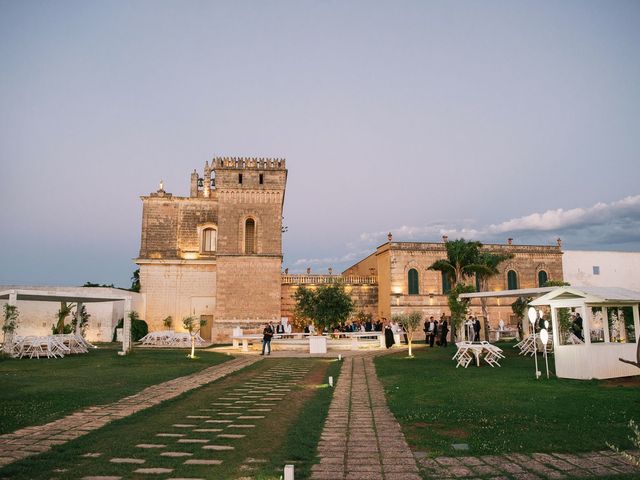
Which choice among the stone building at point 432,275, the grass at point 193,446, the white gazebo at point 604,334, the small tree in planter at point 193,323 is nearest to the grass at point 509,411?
the white gazebo at point 604,334

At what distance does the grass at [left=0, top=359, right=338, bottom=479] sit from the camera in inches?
176

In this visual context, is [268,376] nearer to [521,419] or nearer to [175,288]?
[521,419]

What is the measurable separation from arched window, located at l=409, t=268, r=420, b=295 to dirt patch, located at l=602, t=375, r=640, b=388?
22.3 metres

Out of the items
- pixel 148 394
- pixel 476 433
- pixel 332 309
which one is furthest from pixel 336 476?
pixel 332 309

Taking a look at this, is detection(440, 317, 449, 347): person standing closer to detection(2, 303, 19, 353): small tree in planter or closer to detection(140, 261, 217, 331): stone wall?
detection(140, 261, 217, 331): stone wall

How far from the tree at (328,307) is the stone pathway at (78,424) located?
51.2 ft

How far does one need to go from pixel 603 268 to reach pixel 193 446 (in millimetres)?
39558

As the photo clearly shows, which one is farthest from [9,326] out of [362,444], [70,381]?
[362,444]

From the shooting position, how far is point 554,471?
4.46 meters

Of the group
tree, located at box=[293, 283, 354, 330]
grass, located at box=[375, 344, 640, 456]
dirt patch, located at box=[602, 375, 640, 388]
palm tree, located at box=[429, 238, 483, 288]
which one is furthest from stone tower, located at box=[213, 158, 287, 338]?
dirt patch, located at box=[602, 375, 640, 388]

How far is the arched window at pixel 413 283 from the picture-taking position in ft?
108

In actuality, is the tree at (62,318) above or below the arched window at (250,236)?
below

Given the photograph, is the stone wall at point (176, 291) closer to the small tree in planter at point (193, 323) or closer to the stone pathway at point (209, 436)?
the small tree in planter at point (193, 323)

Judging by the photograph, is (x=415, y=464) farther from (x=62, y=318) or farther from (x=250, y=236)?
(x=250, y=236)
